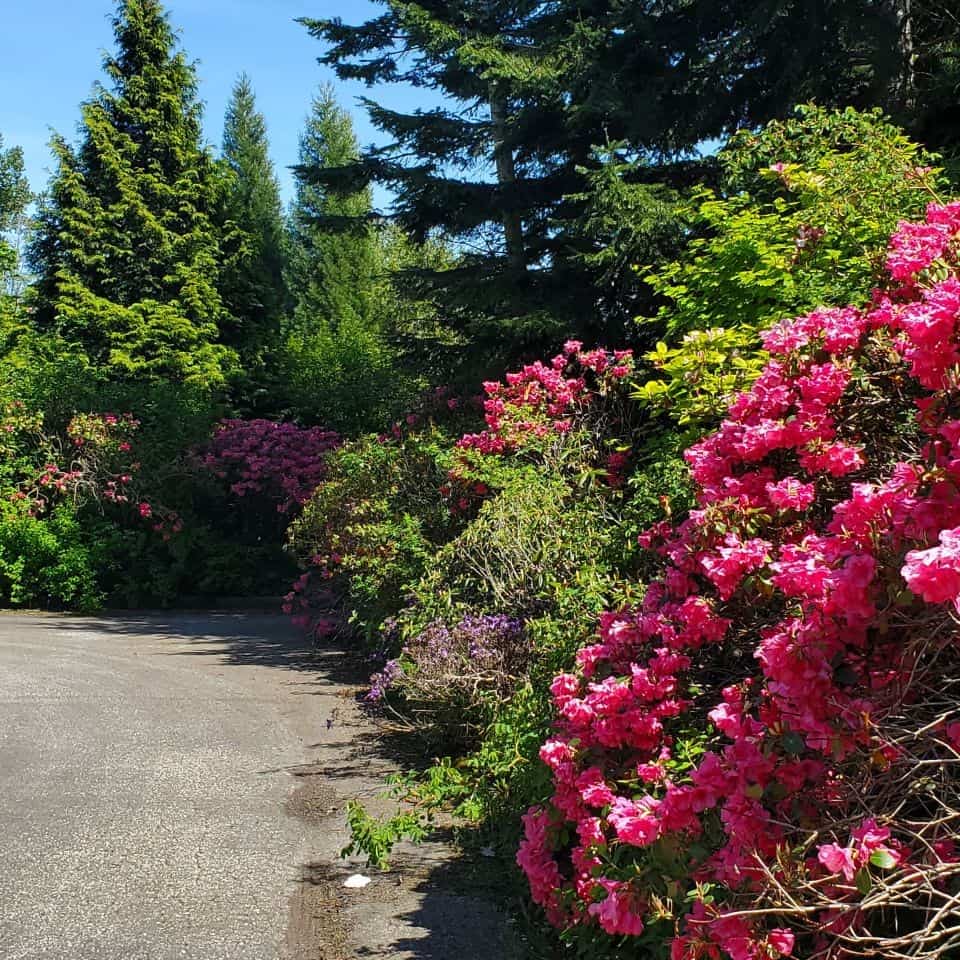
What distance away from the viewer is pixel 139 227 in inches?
908

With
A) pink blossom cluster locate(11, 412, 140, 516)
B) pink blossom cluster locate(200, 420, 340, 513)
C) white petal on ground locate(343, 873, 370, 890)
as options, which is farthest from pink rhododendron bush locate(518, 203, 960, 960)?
pink blossom cluster locate(11, 412, 140, 516)

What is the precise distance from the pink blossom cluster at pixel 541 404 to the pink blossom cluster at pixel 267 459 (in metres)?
7.01

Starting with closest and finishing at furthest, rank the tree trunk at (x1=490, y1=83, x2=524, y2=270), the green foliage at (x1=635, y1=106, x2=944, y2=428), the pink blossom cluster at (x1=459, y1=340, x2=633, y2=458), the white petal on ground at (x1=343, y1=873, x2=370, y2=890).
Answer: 1. the white petal on ground at (x1=343, y1=873, x2=370, y2=890)
2. the green foliage at (x1=635, y1=106, x2=944, y2=428)
3. the pink blossom cluster at (x1=459, y1=340, x2=633, y2=458)
4. the tree trunk at (x1=490, y1=83, x2=524, y2=270)

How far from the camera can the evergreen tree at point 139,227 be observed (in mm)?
22062

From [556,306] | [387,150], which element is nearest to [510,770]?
[556,306]

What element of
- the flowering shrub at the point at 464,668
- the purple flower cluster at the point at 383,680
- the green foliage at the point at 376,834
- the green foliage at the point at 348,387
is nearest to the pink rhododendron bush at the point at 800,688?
the green foliage at the point at 376,834

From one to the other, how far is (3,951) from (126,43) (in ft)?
82.4

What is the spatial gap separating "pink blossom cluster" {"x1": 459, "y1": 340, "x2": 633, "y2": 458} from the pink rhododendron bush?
455 cm

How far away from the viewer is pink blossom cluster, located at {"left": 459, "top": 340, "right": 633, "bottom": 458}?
26.7ft

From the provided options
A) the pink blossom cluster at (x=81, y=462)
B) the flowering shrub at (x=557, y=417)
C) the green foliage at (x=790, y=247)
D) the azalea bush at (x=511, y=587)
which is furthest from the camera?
the pink blossom cluster at (x=81, y=462)

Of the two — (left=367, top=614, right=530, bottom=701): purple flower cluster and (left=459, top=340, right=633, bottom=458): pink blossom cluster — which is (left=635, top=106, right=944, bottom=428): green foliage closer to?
(left=459, top=340, right=633, bottom=458): pink blossom cluster

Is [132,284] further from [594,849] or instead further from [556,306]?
[594,849]

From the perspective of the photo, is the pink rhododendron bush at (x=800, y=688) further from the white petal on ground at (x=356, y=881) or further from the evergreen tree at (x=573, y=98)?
the evergreen tree at (x=573, y=98)

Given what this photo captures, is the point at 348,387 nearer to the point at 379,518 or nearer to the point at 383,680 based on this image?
the point at 379,518
